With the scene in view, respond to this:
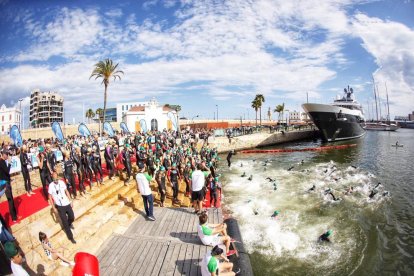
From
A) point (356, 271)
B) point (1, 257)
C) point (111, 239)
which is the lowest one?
point (356, 271)

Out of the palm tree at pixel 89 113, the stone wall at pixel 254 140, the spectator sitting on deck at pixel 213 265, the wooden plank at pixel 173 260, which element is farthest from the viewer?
the palm tree at pixel 89 113

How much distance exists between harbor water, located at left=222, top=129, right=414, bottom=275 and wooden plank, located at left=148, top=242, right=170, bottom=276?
3.32 meters

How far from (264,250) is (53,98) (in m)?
124

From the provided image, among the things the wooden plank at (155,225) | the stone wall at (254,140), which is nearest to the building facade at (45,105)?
the stone wall at (254,140)

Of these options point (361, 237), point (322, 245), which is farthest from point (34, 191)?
point (361, 237)

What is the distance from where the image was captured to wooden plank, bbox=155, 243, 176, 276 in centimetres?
641

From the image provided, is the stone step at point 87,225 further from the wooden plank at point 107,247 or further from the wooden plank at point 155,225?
the wooden plank at point 155,225

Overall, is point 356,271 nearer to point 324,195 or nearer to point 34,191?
point 324,195

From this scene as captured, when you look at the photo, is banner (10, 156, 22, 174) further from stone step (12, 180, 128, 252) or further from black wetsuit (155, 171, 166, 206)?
black wetsuit (155, 171, 166, 206)

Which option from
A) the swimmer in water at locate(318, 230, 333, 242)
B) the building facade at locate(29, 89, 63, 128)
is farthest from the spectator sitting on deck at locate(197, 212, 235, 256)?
the building facade at locate(29, 89, 63, 128)

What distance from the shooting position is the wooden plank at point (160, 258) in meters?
6.42

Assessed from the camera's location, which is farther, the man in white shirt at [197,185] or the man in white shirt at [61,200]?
the man in white shirt at [197,185]

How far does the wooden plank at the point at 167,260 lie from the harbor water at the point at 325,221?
3.18 meters

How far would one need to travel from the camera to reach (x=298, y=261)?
30.0ft
